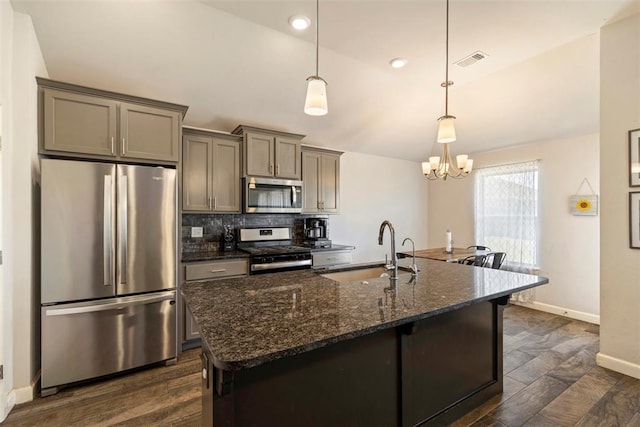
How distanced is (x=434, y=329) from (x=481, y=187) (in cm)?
397

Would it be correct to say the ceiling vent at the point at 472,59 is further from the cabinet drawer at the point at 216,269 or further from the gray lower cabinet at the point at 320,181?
the cabinet drawer at the point at 216,269

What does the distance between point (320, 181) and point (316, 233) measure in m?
0.76

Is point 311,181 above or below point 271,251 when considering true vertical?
above

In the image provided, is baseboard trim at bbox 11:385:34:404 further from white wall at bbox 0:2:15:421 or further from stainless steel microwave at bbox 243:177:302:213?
stainless steel microwave at bbox 243:177:302:213

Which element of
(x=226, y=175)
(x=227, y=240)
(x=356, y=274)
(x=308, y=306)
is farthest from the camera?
(x=227, y=240)

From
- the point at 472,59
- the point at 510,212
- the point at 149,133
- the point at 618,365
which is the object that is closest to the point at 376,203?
the point at 510,212

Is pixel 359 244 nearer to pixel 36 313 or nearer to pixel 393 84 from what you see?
pixel 393 84

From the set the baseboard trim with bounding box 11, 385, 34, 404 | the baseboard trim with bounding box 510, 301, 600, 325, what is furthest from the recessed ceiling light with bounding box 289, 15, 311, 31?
the baseboard trim with bounding box 510, 301, 600, 325

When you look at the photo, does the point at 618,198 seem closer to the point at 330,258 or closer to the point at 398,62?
the point at 398,62

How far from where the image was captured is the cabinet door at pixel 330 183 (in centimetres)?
430

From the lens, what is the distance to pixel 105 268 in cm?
238

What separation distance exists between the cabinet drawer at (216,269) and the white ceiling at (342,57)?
1.73 metres

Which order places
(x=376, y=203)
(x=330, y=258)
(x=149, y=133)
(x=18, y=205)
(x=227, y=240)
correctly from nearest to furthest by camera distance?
(x=18, y=205) < (x=149, y=133) < (x=227, y=240) < (x=330, y=258) < (x=376, y=203)

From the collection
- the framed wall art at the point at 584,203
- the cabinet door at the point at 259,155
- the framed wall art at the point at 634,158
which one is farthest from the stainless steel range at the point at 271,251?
the framed wall art at the point at 584,203
